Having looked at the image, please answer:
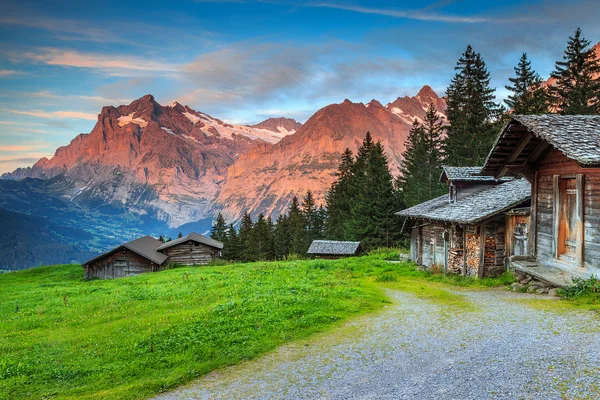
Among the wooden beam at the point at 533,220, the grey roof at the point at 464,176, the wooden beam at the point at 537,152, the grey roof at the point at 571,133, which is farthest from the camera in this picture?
the grey roof at the point at 464,176

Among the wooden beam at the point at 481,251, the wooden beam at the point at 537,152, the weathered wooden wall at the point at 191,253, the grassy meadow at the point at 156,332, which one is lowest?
the weathered wooden wall at the point at 191,253

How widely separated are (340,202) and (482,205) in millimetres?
58438

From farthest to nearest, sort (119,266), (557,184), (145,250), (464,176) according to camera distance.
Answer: (145,250) → (119,266) → (464,176) → (557,184)

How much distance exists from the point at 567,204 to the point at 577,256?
217cm

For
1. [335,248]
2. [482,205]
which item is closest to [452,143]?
[335,248]

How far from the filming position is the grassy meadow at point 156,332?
8148 mm

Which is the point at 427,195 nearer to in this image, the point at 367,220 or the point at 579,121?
the point at 367,220

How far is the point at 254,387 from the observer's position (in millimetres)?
7430

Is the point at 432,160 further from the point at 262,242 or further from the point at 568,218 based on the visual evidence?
the point at 568,218

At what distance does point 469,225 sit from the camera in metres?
21.1

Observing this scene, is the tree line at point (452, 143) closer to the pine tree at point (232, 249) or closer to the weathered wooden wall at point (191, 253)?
the pine tree at point (232, 249)

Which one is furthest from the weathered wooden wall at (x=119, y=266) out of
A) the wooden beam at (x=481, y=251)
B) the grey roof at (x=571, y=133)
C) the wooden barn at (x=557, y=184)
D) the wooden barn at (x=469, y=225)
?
the grey roof at (x=571, y=133)

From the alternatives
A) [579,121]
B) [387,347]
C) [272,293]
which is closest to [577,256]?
[579,121]

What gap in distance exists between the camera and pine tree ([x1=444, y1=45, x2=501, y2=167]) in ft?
172
